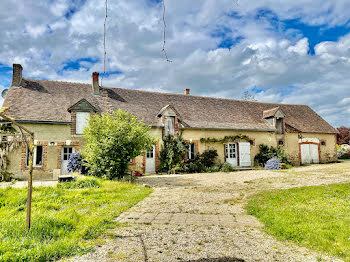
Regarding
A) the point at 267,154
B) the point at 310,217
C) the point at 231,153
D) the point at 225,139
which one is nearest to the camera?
the point at 310,217

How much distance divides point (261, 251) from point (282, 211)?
6.73 ft

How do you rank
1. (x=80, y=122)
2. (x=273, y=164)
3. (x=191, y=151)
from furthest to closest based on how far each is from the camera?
1. (x=191, y=151)
2. (x=273, y=164)
3. (x=80, y=122)

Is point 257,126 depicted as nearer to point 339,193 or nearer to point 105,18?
point 339,193

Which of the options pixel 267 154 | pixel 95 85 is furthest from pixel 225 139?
pixel 95 85

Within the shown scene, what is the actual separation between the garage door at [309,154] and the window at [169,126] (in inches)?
439

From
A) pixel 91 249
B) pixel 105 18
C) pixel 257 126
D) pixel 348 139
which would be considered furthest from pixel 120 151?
pixel 348 139

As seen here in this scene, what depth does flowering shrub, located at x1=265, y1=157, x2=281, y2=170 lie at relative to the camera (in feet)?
49.9

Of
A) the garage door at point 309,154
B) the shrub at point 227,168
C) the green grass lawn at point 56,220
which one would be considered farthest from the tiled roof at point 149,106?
the green grass lawn at point 56,220

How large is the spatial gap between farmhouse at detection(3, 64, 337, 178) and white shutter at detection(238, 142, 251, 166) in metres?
0.07

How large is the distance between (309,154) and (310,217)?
16.8 metres

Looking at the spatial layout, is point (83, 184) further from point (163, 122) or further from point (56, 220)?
point (163, 122)

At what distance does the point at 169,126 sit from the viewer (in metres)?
15.2

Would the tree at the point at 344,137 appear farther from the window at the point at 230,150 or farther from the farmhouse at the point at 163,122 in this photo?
the window at the point at 230,150

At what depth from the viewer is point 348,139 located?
2684 centimetres
